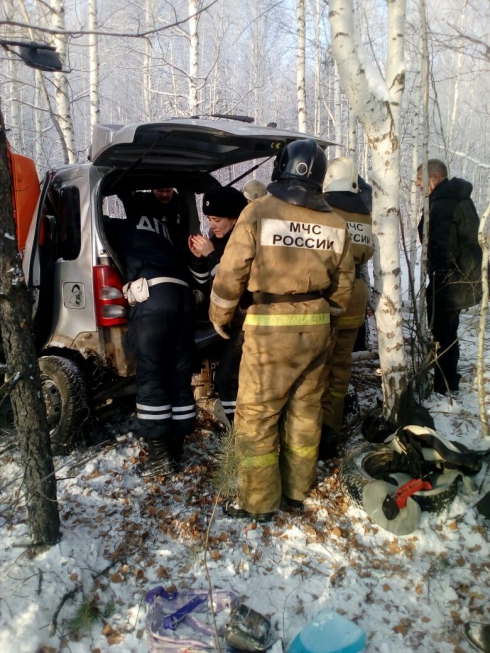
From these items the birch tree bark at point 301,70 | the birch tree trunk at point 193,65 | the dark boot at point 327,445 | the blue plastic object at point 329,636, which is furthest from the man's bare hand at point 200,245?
the birch tree bark at point 301,70

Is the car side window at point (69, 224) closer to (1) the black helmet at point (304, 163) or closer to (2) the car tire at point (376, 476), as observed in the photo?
(1) the black helmet at point (304, 163)

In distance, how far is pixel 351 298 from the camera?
382 centimetres

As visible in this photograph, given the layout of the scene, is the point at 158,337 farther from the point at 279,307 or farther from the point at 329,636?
the point at 329,636

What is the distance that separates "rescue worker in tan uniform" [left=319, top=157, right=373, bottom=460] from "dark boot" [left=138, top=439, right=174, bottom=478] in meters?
1.25

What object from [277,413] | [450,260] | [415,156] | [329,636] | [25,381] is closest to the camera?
[329,636]

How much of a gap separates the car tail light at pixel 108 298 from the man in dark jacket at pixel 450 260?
2995 mm

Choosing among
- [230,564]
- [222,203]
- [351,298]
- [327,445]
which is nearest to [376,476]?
[327,445]

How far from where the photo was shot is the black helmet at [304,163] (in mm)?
2961

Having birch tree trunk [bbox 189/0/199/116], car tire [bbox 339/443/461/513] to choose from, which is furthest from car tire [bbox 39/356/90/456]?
birch tree trunk [bbox 189/0/199/116]

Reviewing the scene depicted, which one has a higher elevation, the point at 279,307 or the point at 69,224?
the point at 69,224

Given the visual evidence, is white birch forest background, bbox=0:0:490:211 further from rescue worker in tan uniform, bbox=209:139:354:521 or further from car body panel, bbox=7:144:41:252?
rescue worker in tan uniform, bbox=209:139:354:521

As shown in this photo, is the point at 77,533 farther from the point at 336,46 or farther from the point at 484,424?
the point at 336,46

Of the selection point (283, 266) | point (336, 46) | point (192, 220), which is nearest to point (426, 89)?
point (336, 46)

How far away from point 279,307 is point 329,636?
5.71ft
